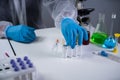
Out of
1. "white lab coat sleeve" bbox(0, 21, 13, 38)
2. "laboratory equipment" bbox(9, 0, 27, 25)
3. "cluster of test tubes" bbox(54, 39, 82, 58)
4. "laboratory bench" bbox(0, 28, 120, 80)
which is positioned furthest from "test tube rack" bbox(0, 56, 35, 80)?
"laboratory equipment" bbox(9, 0, 27, 25)

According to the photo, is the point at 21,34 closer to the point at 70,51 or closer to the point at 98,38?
the point at 70,51

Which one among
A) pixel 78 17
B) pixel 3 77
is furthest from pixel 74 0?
pixel 3 77

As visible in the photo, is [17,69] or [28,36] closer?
[17,69]

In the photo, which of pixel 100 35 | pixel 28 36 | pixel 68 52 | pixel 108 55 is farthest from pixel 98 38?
pixel 28 36

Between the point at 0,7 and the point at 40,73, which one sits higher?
the point at 0,7

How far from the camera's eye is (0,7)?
1.41 meters

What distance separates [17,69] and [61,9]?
0.71 meters

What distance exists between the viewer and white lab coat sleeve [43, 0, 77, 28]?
126 centimetres

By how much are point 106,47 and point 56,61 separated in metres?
0.37

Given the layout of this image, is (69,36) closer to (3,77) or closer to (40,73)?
(40,73)

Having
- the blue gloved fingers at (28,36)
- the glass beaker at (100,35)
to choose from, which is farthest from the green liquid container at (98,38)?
the blue gloved fingers at (28,36)

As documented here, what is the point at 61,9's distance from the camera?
132cm

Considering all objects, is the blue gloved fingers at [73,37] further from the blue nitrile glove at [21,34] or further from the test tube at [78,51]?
the blue nitrile glove at [21,34]

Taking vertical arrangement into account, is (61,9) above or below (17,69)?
above
